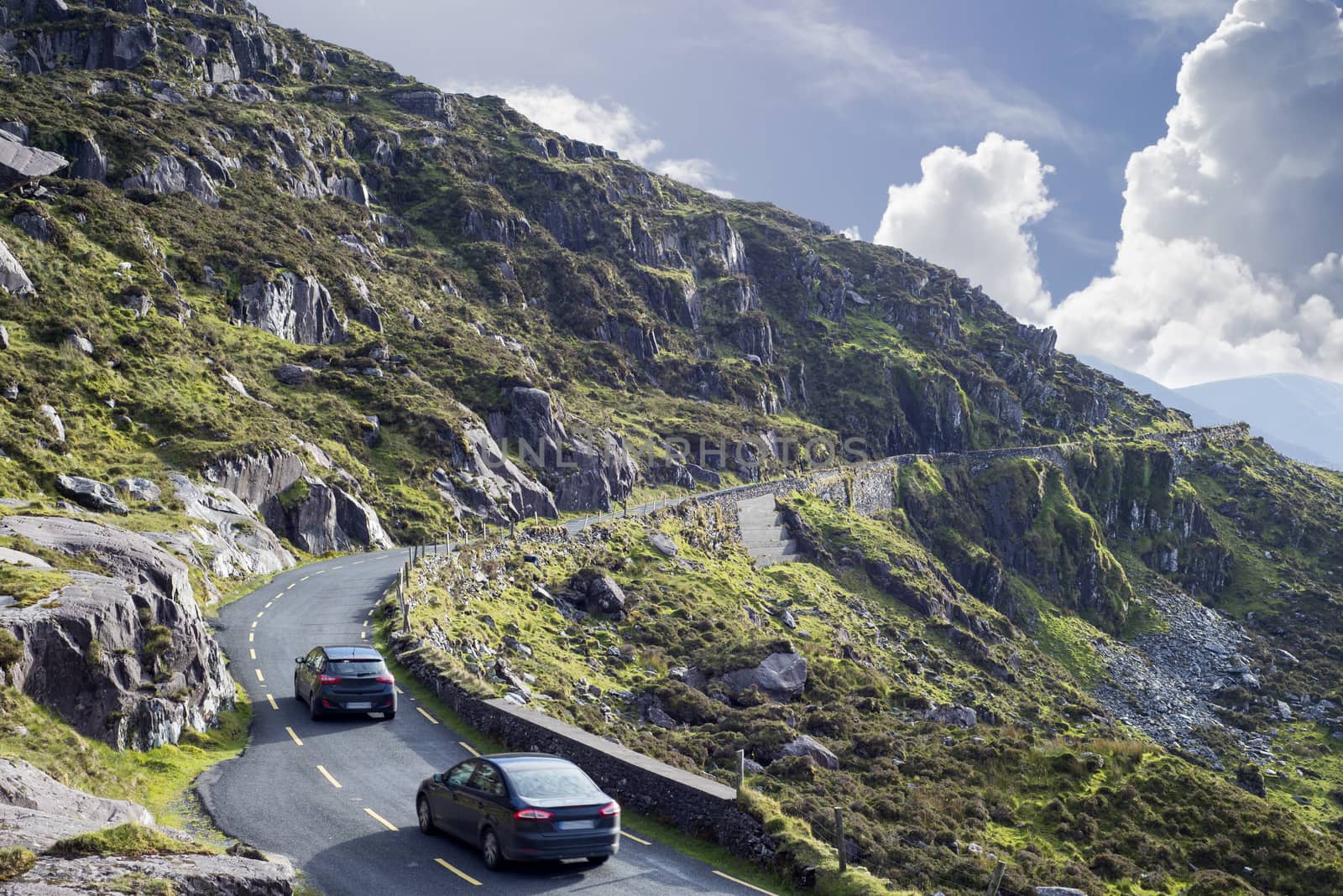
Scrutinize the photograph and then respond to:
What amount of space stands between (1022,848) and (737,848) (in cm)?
1678

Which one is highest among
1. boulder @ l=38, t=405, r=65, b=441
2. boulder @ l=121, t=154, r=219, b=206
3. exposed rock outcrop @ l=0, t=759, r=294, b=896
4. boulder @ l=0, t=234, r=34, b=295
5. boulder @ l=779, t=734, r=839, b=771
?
boulder @ l=121, t=154, r=219, b=206

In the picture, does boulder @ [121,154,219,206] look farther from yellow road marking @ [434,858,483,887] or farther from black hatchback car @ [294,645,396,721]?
yellow road marking @ [434,858,483,887]

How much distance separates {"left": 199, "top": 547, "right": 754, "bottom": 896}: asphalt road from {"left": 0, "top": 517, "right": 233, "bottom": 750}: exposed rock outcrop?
1.82 meters

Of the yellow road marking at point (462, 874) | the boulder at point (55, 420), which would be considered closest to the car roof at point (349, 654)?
the yellow road marking at point (462, 874)

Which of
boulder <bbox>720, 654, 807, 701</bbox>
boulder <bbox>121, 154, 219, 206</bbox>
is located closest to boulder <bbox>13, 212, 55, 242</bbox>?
boulder <bbox>121, 154, 219, 206</bbox>

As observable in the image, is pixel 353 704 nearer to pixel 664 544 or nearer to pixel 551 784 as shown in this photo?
pixel 551 784

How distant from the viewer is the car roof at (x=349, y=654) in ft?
72.1

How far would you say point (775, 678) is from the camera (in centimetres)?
4169

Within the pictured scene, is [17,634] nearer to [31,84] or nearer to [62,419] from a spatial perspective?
[62,419]

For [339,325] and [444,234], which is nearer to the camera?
[339,325]

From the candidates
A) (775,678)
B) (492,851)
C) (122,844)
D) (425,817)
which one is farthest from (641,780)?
(775,678)

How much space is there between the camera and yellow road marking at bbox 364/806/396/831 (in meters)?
14.6

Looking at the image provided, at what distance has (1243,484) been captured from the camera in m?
149

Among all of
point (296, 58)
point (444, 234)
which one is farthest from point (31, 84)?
point (296, 58)
